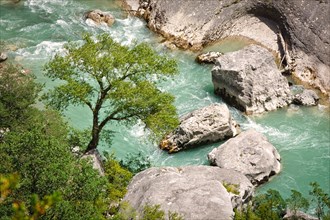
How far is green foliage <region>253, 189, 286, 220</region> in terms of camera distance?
783 inches

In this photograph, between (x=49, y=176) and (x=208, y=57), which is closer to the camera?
(x=49, y=176)

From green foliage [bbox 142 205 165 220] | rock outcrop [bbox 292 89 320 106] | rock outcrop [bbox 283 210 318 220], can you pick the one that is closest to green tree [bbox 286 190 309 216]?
rock outcrop [bbox 283 210 318 220]

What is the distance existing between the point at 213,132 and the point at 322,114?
33.4 ft

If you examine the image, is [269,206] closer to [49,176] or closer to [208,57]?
[49,176]

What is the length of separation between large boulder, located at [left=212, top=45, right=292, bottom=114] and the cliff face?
4.94m

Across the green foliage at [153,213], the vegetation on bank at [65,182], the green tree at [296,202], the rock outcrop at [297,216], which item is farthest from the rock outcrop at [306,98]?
the green foliage at [153,213]

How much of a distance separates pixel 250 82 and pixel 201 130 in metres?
7.01

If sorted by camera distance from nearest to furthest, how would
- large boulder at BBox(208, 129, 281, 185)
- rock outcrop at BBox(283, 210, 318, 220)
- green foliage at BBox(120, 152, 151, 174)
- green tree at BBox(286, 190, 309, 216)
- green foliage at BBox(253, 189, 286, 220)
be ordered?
green foliage at BBox(253, 189, 286, 220)
rock outcrop at BBox(283, 210, 318, 220)
green tree at BBox(286, 190, 309, 216)
green foliage at BBox(120, 152, 151, 174)
large boulder at BBox(208, 129, 281, 185)

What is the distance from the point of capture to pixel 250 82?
3531 cm

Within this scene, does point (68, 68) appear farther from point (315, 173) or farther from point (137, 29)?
point (137, 29)

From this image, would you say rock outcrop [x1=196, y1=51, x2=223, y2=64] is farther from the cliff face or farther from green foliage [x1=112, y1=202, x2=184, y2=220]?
green foliage [x1=112, y1=202, x2=184, y2=220]

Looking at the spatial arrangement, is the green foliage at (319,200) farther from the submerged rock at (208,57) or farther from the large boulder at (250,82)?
the submerged rock at (208,57)

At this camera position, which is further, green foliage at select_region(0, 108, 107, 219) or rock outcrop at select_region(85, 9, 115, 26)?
rock outcrop at select_region(85, 9, 115, 26)

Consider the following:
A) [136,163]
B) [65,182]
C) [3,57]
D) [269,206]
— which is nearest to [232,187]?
[269,206]
